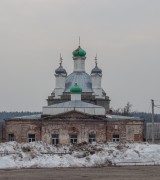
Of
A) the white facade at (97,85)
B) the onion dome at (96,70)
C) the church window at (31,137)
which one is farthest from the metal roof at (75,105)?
the onion dome at (96,70)

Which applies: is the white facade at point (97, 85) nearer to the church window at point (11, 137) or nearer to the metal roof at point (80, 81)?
the metal roof at point (80, 81)

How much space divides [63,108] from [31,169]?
60.1 feet

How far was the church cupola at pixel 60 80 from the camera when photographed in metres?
58.4

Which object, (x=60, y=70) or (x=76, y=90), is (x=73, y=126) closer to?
(x=76, y=90)

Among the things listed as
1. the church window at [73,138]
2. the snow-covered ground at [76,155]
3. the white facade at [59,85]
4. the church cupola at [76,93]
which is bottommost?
the snow-covered ground at [76,155]

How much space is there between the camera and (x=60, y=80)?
5894 cm

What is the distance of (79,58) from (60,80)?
9.50 ft

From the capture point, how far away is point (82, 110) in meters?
51.1

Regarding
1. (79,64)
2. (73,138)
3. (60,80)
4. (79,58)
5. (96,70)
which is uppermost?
(79,58)

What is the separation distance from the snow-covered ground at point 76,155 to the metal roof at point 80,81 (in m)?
15.0

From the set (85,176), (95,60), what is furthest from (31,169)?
(95,60)

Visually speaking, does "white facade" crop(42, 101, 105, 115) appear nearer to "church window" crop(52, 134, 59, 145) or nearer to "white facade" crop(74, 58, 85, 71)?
"church window" crop(52, 134, 59, 145)

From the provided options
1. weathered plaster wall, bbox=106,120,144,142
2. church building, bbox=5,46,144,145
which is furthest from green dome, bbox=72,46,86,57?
weathered plaster wall, bbox=106,120,144,142

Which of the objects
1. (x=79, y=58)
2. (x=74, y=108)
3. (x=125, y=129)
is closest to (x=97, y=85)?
(x=79, y=58)
